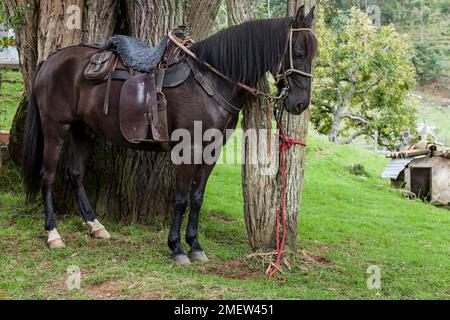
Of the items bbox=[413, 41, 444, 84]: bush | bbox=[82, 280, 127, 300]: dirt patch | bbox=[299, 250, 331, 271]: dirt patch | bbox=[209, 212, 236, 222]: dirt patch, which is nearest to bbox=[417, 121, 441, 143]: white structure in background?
bbox=[209, 212, 236, 222]: dirt patch

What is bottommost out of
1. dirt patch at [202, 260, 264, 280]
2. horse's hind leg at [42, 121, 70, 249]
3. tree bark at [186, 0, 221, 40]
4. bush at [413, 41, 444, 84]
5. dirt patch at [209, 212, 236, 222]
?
dirt patch at [202, 260, 264, 280]

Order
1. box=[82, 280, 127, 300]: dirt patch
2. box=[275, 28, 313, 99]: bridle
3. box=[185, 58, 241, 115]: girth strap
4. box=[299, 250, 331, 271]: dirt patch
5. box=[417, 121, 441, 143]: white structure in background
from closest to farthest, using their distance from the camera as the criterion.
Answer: box=[82, 280, 127, 300]: dirt patch
box=[275, 28, 313, 99]: bridle
box=[185, 58, 241, 115]: girth strap
box=[299, 250, 331, 271]: dirt patch
box=[417, 121, 441, 143]: white structure in background

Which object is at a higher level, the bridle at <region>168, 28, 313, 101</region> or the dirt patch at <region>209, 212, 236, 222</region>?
the bridle at <region>168, 28, 313, 101</region>

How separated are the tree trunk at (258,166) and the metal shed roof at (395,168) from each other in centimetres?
734

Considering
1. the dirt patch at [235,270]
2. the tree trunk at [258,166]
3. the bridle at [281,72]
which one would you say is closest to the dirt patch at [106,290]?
the dirt patch at [235,270]

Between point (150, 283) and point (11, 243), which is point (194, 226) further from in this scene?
point (11, 243)

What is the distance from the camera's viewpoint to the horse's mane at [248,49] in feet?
17.6

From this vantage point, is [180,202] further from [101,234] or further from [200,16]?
[200,16]

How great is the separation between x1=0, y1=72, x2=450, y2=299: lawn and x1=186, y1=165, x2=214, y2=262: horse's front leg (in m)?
0.20

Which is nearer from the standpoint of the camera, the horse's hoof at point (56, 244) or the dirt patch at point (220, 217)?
the horse's hoof at point (56, 244)

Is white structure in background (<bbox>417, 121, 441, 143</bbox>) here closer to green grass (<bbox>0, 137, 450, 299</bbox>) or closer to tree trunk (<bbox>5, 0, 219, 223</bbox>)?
green grass (<bbox>0, 137, 450, 299</bbox>)

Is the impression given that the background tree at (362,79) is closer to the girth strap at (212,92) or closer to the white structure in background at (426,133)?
the white structure in background at (426,133)

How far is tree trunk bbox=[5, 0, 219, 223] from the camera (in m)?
6.85
